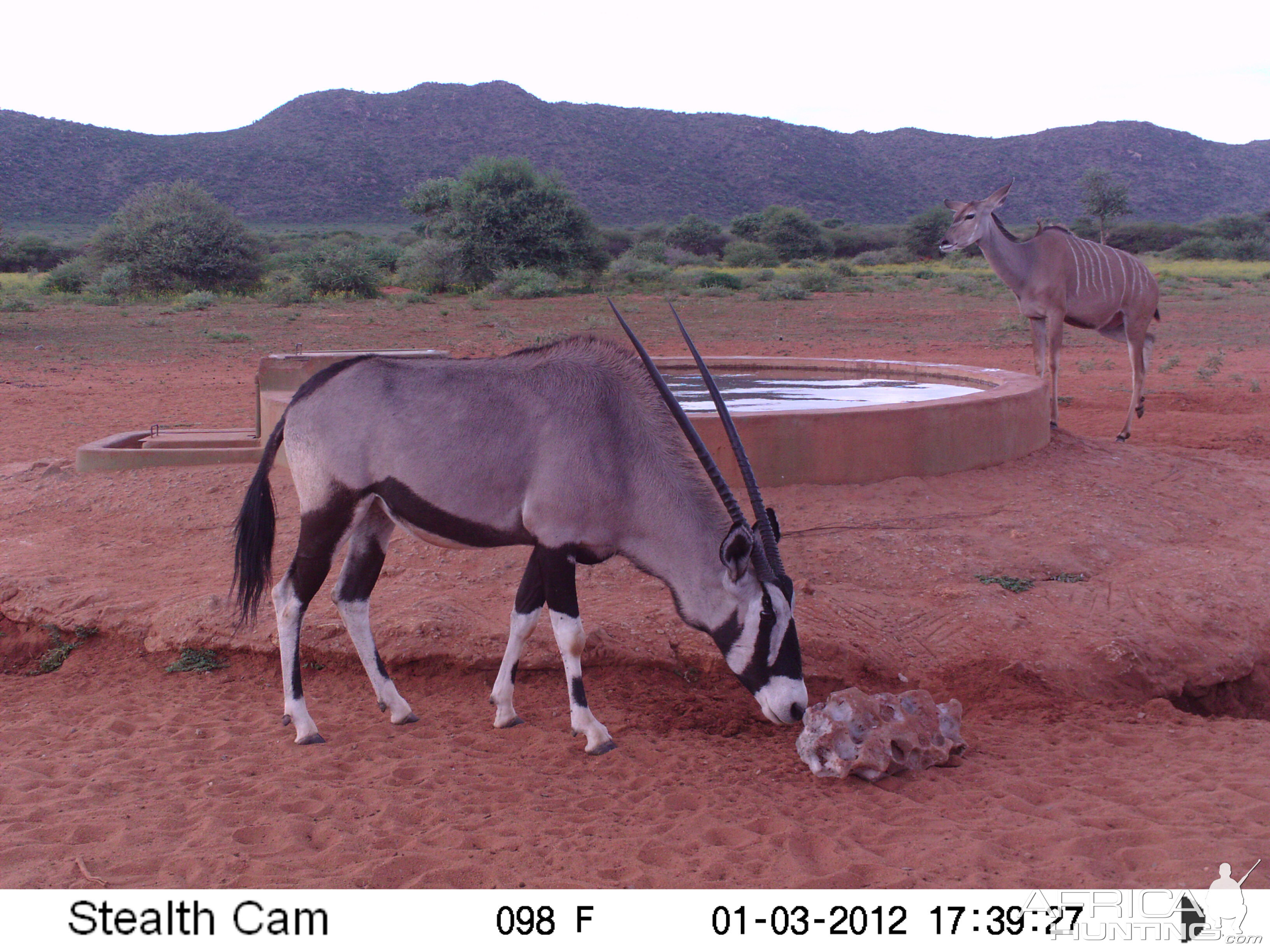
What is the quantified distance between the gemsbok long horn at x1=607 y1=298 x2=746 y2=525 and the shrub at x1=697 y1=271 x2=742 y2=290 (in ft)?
80.4

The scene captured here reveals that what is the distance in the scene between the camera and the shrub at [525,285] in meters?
26.0

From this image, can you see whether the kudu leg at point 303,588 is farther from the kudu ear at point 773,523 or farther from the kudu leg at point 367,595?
the kudu ear at point 773,523

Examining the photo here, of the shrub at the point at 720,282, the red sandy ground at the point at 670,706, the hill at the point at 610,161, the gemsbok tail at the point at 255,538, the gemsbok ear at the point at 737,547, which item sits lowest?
the red sandy ground at the point at 670,706

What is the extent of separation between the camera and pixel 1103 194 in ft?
131

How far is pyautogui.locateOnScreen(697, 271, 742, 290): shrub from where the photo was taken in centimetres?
2886

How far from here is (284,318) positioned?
21.5m

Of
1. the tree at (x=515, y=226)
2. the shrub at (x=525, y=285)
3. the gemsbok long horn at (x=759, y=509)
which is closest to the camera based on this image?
the gemsbok long horn at (x=759, y=509)

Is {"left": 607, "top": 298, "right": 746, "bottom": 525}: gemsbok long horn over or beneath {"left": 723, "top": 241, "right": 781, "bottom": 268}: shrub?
beneath

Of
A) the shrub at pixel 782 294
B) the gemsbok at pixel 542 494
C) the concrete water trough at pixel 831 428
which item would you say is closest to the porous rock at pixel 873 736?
the gemsbok at pixel 542 494

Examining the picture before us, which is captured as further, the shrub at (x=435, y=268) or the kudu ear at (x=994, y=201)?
the shrub at (x=435, y=268)

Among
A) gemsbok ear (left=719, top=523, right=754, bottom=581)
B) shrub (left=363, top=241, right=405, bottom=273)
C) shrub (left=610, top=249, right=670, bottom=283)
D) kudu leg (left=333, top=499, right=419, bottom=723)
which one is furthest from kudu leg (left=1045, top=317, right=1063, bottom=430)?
shrub (left=363, top=241, right=405, bottom=273)

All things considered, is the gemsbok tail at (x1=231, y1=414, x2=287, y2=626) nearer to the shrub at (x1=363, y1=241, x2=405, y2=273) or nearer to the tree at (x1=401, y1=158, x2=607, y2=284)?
the tree at (x1=401, y1=158, x2=607, y2=284)

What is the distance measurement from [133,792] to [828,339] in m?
16.1

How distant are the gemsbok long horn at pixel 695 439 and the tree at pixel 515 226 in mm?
26209
